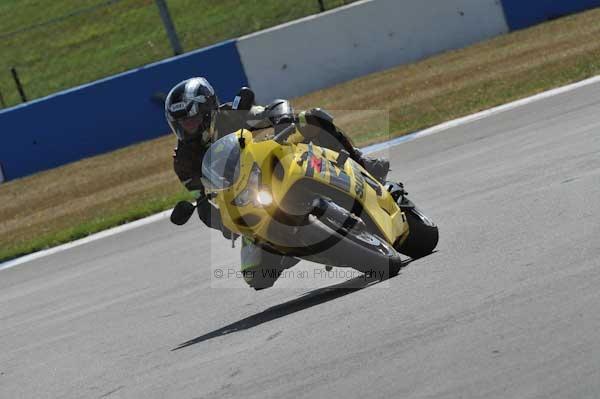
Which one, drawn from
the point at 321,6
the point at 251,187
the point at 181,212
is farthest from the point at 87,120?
the point at 251,187

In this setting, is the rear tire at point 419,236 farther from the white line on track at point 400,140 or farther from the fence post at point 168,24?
the fence post at point 168,24

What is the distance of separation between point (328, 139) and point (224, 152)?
3.29 ft

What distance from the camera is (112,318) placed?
28.8 ft

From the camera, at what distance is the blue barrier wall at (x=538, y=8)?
67.8 ft

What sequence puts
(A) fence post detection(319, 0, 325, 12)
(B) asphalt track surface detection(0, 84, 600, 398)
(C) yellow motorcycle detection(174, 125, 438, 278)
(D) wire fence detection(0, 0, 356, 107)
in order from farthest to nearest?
(D) wire fence detection(0, 0, 356, 107) < (A) fence post detection(319, 0, 325, 12) < (C) yellow motorcycle detection(174, 125, 438, 278) < (B) asphalt track surface detection(0, 84, 600, 398)

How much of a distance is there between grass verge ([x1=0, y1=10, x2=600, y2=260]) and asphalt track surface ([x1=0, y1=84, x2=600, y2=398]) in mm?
3180

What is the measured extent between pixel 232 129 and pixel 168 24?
41.3ft

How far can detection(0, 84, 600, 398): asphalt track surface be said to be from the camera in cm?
494

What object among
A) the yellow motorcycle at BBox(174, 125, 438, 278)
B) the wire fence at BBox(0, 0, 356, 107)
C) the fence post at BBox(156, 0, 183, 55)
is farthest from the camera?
the wire fence at BBox(0, 0, 356, 107)

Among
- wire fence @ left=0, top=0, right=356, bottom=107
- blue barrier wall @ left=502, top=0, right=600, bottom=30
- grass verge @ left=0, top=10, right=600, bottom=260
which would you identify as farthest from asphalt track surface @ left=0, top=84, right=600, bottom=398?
wire fence @ left=0, top=0, right=356, bottom=107

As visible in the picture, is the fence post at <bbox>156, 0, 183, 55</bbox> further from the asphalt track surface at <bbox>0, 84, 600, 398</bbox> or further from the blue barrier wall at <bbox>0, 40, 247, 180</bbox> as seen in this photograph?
the asphalt track surface at <bbox>0, 84, 600, 398</bbox>

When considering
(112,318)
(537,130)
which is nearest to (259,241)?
(112,318)

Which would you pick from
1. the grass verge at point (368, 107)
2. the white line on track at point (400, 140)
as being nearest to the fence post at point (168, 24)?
the grass verge at point (368, 107)

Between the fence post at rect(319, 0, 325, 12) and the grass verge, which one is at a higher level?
the fence post at rect(319, 0, 325, 12)
